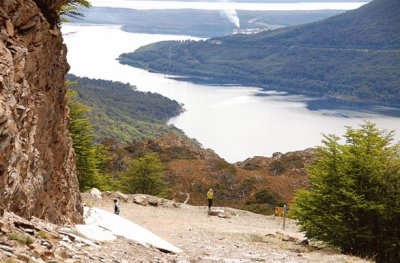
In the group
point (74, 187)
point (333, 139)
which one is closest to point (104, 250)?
point (74, 187)

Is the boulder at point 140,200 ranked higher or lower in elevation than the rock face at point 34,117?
lower

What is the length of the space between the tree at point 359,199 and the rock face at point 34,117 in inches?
418

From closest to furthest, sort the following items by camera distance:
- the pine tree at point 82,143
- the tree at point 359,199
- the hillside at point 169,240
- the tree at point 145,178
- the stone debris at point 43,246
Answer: the stone debris at point 43,246 → the hillside at point 169,240 → the tree at point 359,199 → the pine tree at point 82,143 → the tree at point 145,178

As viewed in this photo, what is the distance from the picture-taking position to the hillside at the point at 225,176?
188 feet

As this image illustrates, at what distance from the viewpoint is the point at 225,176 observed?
6481cm

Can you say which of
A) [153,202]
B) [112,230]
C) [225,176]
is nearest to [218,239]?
[112,230]

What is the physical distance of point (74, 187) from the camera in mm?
18375

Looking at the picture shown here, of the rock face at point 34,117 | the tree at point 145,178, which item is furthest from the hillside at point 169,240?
the tree at point 145,178

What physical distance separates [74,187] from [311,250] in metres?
10.4

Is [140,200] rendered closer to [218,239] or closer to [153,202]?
[153,202]

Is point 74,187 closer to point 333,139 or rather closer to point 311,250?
Result: point 311,250

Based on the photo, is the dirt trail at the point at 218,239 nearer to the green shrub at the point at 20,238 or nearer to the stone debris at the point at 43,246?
the stone debris at the point at 43,246

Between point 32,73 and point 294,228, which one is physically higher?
point 32,73

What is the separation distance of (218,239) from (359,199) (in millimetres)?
6578
